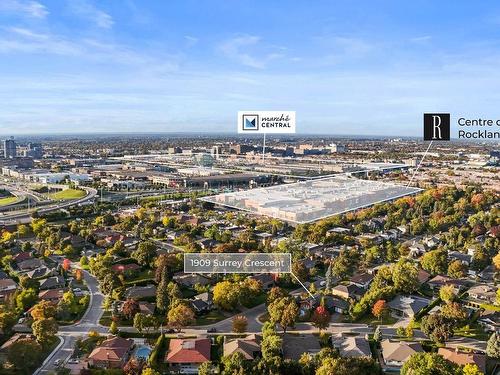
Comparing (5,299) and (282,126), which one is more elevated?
(282,126)

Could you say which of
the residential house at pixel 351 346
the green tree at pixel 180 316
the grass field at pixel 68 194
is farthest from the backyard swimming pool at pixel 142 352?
the grass field at pixel 68 194

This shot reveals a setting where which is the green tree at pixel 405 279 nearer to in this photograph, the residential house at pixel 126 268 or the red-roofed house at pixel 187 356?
the red-roofed house at pixel 187 356

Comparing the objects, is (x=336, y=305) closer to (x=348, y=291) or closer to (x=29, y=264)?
(x=348, y=291)

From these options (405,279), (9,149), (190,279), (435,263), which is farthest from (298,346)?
(9,149)

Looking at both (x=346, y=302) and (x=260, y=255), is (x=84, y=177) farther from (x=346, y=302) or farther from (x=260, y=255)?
(x=346, y=302)

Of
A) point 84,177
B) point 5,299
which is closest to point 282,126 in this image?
point 5,299
